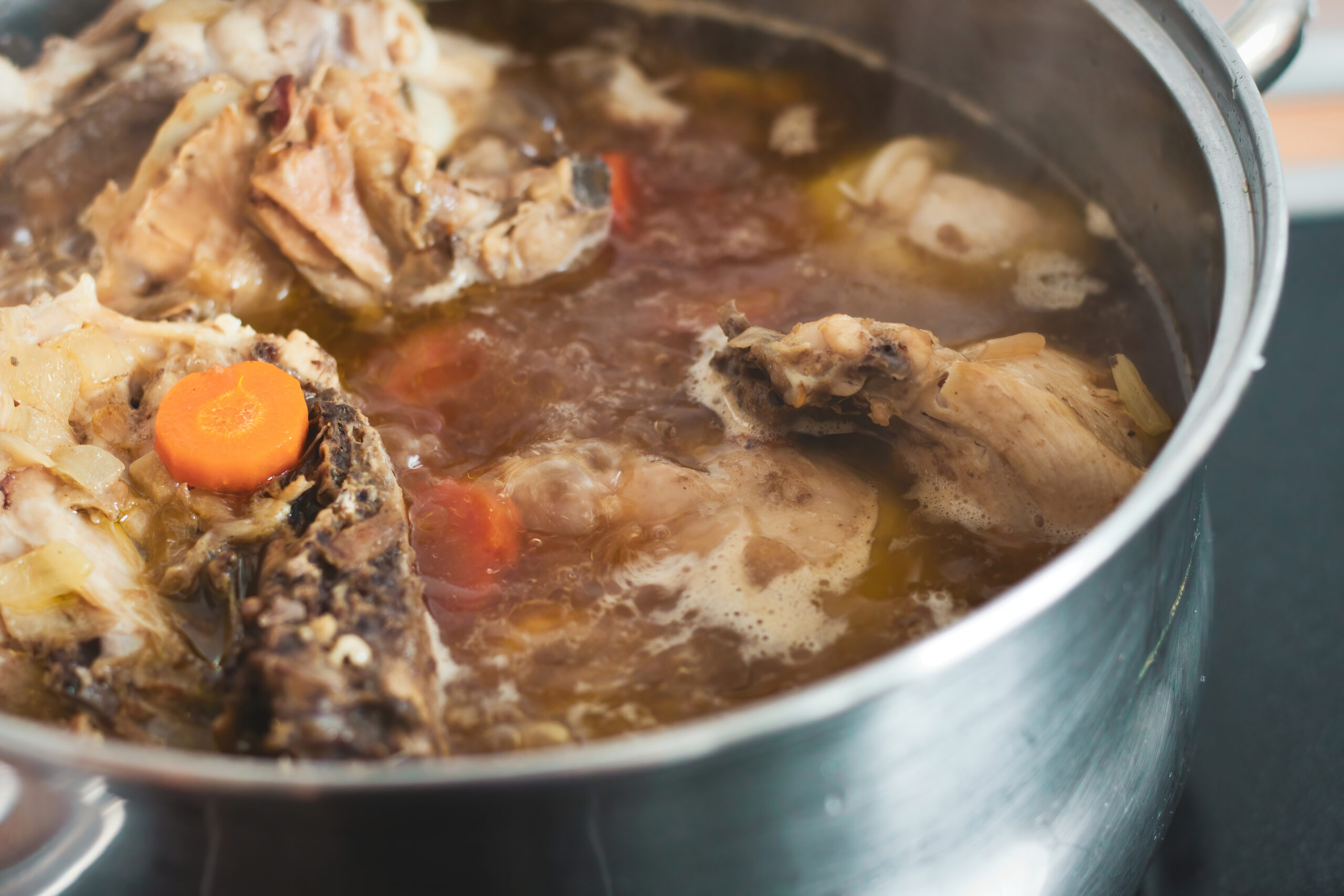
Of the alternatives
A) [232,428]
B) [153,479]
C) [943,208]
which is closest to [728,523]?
[232,428]

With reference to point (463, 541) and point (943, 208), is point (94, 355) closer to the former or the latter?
point (463, 541)

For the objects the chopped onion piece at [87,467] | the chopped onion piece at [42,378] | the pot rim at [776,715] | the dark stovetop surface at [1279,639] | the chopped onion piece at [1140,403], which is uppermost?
the pot rim at [776,715]

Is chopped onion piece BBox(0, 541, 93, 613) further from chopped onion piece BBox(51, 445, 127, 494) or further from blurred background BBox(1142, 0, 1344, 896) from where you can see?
blurred background BBox(1142, 0, 1344, 896)

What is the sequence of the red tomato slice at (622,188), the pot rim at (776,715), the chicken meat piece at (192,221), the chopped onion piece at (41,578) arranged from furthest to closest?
the red tomato slice at (622,188) → the chicken meat piece at (192,221) → the chopped onion piece at (41,578) → the pot rim at (776,715)

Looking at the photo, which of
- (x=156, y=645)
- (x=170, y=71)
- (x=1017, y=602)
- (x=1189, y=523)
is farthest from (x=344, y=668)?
(x=170, y=71)

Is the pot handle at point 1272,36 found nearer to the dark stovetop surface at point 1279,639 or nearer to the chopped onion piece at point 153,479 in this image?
the dark stovetop surface at point 1279,639

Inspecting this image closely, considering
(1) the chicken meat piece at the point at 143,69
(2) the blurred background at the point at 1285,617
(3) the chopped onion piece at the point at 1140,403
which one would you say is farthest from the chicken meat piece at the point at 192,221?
(2) the blurred background at the point at 1285,617
